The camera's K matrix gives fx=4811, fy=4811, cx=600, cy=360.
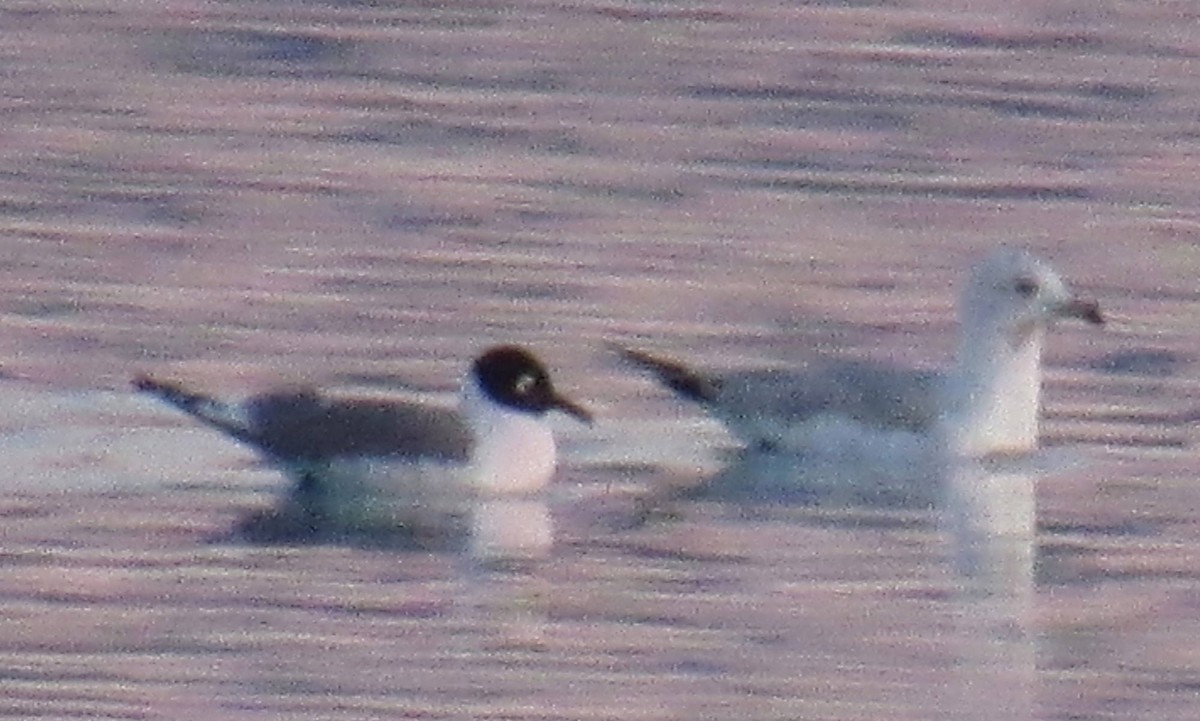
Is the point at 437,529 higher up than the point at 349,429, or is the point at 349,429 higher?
the point at 349,429

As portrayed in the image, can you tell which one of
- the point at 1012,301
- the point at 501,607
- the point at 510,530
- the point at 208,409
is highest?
the point at 1012,301

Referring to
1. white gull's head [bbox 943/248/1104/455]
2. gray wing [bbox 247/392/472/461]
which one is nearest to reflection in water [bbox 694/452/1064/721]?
white gull's head [bbox 943/248/1104/455]

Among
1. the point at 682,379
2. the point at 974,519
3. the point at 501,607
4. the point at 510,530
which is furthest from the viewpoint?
the point at 682,379

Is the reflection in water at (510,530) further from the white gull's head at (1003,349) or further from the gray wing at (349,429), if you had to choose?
the white gull's head at (1003,349)

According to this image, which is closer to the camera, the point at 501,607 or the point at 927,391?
the point at 501,607

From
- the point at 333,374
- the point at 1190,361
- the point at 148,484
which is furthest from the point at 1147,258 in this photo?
the point at 148,484

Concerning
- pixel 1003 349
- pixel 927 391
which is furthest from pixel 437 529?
pixel 1003 349

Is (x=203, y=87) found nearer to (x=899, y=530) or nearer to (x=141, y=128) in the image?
(x=141, y=128)

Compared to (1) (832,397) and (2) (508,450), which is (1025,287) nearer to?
(1) (832,397)
